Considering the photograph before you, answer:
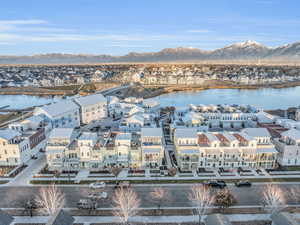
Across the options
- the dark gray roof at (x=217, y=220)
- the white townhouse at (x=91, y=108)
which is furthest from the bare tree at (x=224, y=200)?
the white townhouse at (x=91, y=108)

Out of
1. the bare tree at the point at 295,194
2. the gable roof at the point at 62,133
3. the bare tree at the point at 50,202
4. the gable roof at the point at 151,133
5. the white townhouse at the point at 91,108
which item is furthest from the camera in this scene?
the white townhouse at the point at 91,108

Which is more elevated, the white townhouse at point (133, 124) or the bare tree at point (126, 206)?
the white townhouse at point (133, 124)

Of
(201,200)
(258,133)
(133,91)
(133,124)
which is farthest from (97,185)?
(133,91)

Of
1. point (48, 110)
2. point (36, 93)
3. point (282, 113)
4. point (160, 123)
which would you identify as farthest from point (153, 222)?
point (36, 93)

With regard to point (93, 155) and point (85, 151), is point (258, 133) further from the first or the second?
point (85, 151)

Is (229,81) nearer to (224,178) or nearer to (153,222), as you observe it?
(224,178)

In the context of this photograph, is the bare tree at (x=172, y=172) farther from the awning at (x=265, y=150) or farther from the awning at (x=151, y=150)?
the awning at (x=265, y=150)
